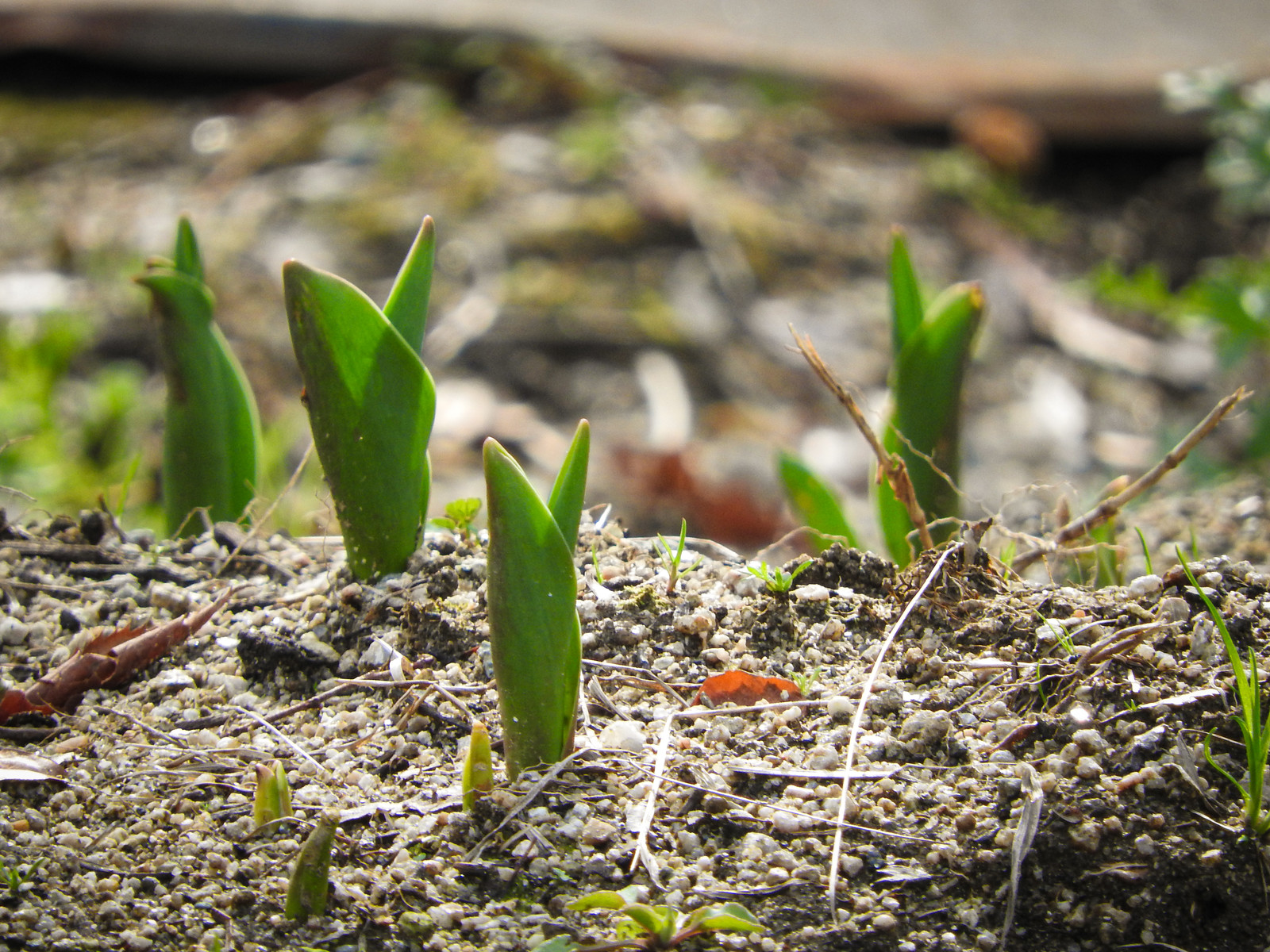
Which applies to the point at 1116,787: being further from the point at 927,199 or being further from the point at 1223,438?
the point at 927,199

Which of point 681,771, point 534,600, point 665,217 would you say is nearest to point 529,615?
point 534,600

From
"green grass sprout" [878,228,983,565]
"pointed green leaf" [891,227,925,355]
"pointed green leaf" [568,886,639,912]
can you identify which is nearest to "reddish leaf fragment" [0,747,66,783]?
"pointed green leaf" [568,886,639,912]

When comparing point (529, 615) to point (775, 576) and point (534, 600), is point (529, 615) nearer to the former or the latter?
point (534, 600)

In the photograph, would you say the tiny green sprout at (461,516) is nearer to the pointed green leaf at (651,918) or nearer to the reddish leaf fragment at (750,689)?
the reddish leaf fragment at (750,689)

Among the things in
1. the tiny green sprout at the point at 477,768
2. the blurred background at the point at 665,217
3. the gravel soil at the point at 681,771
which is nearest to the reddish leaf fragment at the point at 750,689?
the gravel soil at the point at 681,771

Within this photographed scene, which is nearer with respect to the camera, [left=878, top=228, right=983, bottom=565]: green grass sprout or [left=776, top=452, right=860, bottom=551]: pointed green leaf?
[left=878, top=228, right=983, bottom=565]: green grass sprout

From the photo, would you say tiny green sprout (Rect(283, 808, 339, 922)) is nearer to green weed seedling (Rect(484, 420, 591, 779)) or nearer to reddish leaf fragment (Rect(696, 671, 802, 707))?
green weed seedling (Rect(484, 420, 591, 779))
